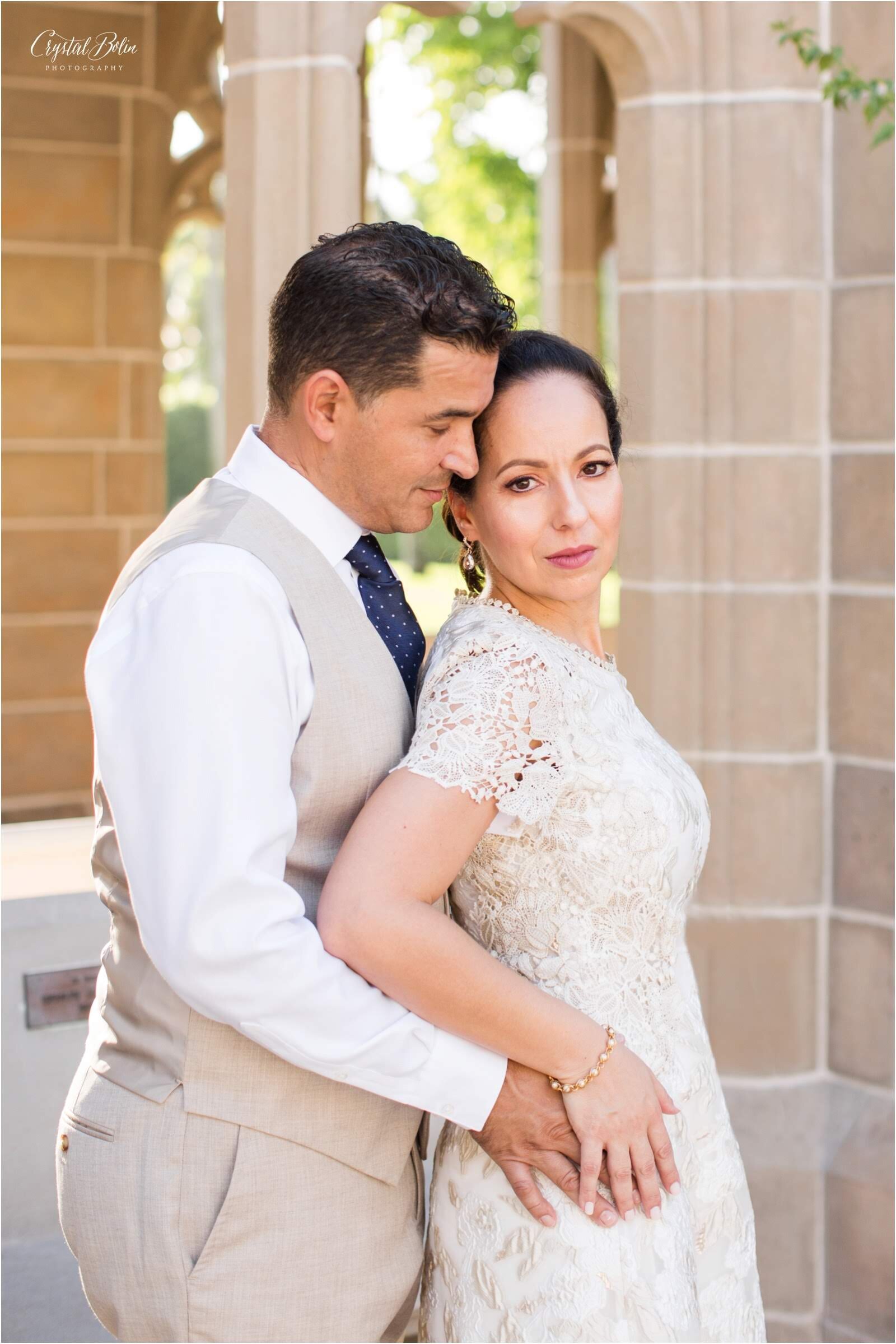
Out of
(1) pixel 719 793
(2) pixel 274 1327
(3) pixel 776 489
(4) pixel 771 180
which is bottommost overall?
(2) pixel 274 1327

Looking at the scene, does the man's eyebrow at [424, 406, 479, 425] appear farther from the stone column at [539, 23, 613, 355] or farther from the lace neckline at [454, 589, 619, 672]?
the stone column at [539, 23, 613, 355]

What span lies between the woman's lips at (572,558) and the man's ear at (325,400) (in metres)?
0.35

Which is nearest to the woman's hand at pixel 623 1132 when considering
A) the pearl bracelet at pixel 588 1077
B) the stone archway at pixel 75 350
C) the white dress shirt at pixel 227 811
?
the pearl bracelet at pixel 588 1077

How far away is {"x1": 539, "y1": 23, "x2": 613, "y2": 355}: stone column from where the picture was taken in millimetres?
6125

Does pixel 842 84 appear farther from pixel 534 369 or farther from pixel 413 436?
pixel 413 436

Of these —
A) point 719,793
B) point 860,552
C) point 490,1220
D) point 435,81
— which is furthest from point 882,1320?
point 435,81

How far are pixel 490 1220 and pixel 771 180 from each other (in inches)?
94.0

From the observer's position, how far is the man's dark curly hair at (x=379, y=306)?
62.9 inches

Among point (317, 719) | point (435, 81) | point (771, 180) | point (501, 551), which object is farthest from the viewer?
point (435, 81)

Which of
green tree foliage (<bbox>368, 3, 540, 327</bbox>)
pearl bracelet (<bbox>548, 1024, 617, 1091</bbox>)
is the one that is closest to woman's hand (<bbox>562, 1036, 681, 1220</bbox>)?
pearl bracelet (<bbox>548, 1024, 617, 1091</bbox>)

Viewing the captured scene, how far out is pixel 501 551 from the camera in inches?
73.1

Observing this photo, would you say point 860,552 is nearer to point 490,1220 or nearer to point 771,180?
point 771,180

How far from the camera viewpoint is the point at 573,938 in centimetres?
173

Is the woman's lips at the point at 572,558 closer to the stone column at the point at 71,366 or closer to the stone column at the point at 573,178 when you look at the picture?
the stone column at the point at 71,366
